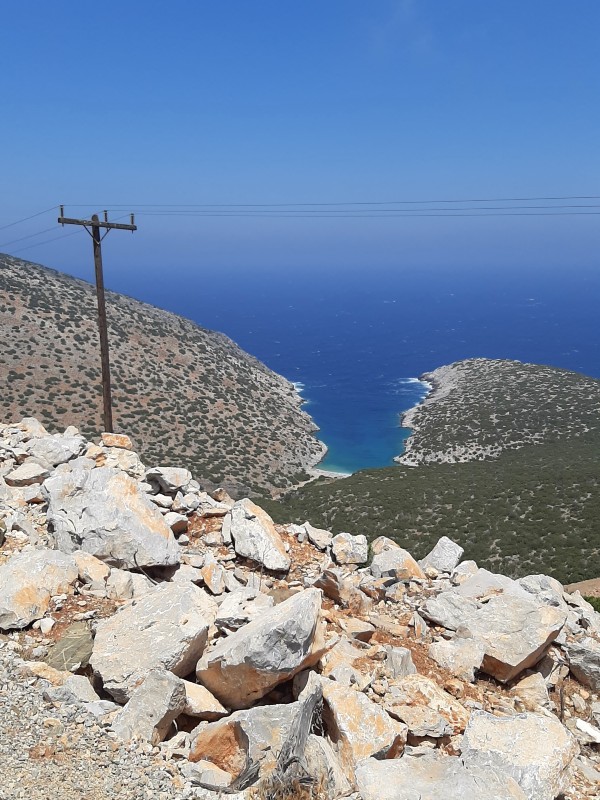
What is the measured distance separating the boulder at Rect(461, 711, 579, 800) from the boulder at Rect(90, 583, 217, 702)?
3.50 meters

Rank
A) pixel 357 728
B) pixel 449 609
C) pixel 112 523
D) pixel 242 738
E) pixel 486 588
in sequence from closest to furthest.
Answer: pixel 242 738 → pixel 357 728 → pixel 449 609 → pixel 112 523 → pixel 486 588

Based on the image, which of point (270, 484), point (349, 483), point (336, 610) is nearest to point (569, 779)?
point (336, 610)

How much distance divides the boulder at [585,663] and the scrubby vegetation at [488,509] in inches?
626

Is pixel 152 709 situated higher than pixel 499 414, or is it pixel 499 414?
pixel 152 709

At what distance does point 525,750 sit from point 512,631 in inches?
111

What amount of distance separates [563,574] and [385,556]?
16.2 meters

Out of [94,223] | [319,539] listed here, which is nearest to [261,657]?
[319,539]

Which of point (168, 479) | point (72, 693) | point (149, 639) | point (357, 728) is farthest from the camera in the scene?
point (168, 479)

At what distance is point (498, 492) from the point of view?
127 feet

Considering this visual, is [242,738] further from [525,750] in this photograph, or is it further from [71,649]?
[525,750]

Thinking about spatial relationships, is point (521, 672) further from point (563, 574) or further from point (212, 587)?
point (563, 574)

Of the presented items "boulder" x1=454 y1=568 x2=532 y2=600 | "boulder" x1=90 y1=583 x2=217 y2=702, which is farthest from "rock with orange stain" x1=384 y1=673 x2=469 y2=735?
"boulder" x1=454 y1=568 x2=532 y2=600

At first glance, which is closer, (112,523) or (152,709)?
(152,709)

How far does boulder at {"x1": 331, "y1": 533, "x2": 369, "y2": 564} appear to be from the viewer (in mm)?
12383
